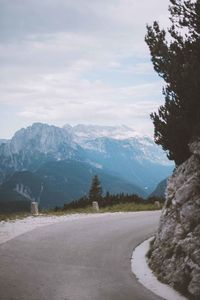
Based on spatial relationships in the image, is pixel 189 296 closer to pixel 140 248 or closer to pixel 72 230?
pixel 140 248

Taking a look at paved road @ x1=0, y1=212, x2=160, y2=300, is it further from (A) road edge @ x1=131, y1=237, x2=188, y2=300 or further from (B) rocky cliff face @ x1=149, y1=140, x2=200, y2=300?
(B) rocky cliff face @ x1=149, y1=140, x2=200, y2=300

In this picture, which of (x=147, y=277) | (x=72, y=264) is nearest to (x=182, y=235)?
(x=147, y=277)

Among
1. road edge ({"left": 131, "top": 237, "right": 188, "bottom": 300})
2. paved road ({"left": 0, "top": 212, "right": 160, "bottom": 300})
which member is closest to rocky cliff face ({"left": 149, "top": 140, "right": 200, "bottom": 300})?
road edge ({"left": 131, "top": 237, "right": 188, "bottom": 300})

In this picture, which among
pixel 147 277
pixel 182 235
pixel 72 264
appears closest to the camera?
pixel 147 277

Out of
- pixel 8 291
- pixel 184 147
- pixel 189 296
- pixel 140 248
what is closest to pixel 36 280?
pixel 8 291

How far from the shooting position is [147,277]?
41.9 ft

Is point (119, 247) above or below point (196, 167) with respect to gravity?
below

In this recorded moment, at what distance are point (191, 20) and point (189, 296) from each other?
9.56 metres

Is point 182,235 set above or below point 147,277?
above

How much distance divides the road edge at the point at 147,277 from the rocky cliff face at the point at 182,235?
0.72ft

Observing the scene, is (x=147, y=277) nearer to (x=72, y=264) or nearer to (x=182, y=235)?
(x=182, y=235)

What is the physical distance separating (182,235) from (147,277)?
5.80ft

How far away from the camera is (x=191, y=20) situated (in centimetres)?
1484

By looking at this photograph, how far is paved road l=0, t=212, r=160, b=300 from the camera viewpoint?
36.3 ft
